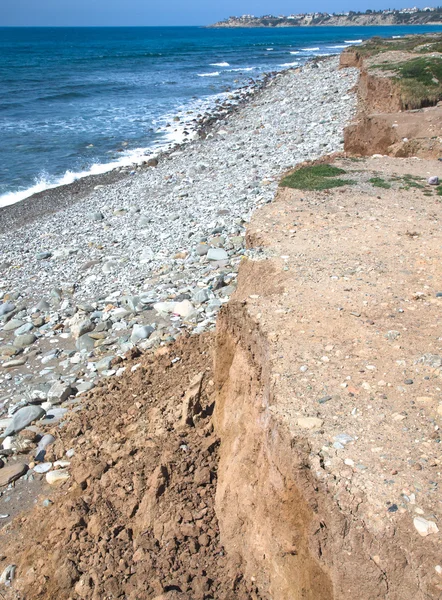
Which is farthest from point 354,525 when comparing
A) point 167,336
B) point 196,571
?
point 167,336

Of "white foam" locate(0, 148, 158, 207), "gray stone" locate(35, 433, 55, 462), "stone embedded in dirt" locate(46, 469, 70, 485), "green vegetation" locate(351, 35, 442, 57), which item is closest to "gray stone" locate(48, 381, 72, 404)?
"gray stone" locate(35, 433, 55, 462)

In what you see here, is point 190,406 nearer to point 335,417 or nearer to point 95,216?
point 335,417

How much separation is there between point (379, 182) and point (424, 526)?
8.10 metres

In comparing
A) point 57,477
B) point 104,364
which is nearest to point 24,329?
point 104,364

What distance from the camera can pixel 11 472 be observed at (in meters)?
6.81

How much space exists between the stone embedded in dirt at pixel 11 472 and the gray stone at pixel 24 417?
2.23 ft

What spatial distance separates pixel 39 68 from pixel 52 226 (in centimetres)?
4987

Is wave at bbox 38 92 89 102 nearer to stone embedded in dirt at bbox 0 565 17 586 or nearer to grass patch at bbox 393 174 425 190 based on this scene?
grass patch at bbox 393 174 425 190

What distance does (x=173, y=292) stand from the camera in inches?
406

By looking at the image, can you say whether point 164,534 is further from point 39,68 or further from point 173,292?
point 39,68

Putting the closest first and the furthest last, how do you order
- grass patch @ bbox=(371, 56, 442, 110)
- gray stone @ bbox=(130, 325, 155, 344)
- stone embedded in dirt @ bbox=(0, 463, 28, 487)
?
stone embedded in dirt @ bbox=(0, 463, 28, 487)
gray stone @ bbox=(130, 325, 155, 344)
grass patch @ bbox=(371, 56, 442, 110)

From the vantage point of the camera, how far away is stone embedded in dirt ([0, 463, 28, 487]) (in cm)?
673

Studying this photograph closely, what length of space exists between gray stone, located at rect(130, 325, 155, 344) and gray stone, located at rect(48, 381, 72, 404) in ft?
4.69

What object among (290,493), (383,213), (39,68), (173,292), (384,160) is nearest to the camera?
(290,493)
